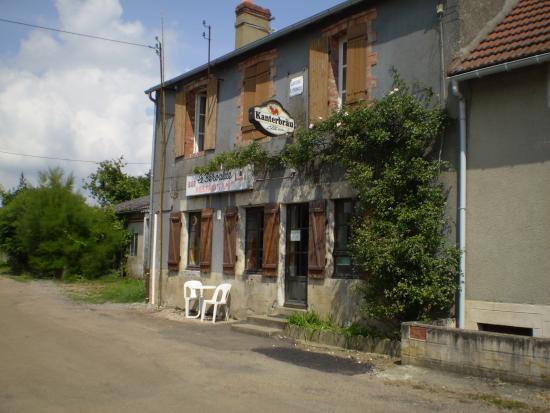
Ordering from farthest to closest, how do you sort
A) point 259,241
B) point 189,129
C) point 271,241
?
point 189,129, point 259,241, point 271,241

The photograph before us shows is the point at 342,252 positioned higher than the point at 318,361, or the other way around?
the point at 342,252

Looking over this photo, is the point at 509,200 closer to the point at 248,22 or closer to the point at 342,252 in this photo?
the point at 342,252

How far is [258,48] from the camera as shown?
14.0 metres

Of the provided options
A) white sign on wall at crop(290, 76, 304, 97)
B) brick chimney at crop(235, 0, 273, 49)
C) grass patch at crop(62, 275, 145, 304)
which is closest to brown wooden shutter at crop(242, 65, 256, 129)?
white sign on wall at crop(290, 76, 304, 97)

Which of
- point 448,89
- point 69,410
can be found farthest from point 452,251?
point 69,410

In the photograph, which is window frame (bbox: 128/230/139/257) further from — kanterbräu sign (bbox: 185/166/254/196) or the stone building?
kanterbräu sign (bbox: 185/166/254/196)

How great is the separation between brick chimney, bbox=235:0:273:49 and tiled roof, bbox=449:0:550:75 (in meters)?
8.26

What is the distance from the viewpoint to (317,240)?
11.8 meters

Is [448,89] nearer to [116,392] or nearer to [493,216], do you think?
[493,216]

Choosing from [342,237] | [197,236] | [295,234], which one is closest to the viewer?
[342,237]

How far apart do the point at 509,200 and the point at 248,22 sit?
10.4 metres

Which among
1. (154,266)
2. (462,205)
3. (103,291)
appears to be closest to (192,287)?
(154,266)

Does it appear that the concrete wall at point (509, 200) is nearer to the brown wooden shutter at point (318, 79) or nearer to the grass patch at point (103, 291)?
the brown wooden shutter at point (318, 79)

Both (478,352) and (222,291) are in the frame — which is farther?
(222,291)
